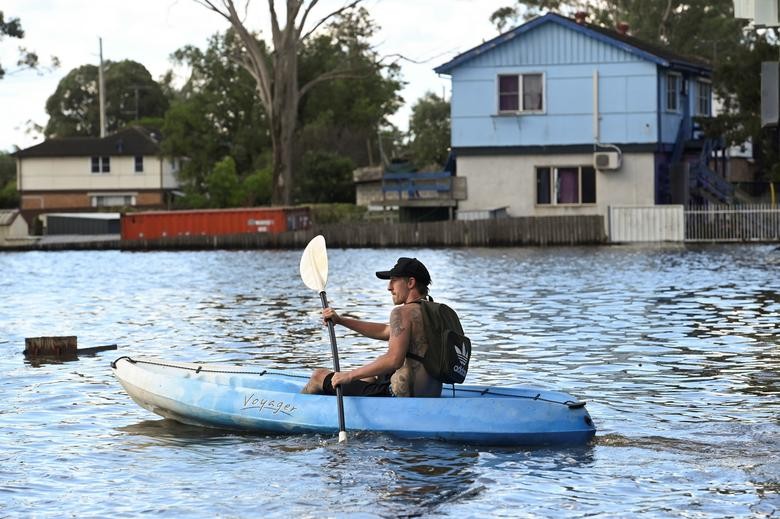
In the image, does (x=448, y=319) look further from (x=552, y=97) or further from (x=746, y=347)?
(x=552, y=97)

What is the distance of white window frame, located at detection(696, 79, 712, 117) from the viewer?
2142 inches

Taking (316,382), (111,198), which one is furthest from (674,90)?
(111,198)

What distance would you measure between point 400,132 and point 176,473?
3965 inches

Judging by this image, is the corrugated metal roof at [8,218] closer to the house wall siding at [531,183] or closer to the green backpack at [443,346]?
the house wall siding at [531,183]

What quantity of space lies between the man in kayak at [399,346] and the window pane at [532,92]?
127 feet

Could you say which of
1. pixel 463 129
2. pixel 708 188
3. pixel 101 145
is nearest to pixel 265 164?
pixel 101 145

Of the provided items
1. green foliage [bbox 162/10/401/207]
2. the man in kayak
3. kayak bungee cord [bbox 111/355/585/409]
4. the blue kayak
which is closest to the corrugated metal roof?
green foliage [bbox 162/10/401/207]

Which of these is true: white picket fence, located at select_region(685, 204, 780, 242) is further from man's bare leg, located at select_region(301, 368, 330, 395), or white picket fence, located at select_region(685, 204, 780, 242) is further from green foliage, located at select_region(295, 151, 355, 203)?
man's bare leg, located at select_region(301, 368, 330, 395)

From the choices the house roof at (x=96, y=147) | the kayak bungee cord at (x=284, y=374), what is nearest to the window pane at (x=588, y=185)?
the kayak bungee cord at (x=284, y=374)

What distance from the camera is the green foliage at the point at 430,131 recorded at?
284 ft

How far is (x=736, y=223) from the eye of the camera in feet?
149

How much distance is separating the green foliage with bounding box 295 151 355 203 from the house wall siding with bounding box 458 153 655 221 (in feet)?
61.8

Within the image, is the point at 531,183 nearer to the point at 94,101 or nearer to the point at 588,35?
the point at 588,35

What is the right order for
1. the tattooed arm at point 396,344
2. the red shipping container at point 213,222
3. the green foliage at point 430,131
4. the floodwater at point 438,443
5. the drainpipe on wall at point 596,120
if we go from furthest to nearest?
the green foliage at point 430,131 → the red shipping container at point 213,222 → the drainpipe on wall at point 596,120 → the tattooed arm at point 396,344 → the floodwater at point 438,443
